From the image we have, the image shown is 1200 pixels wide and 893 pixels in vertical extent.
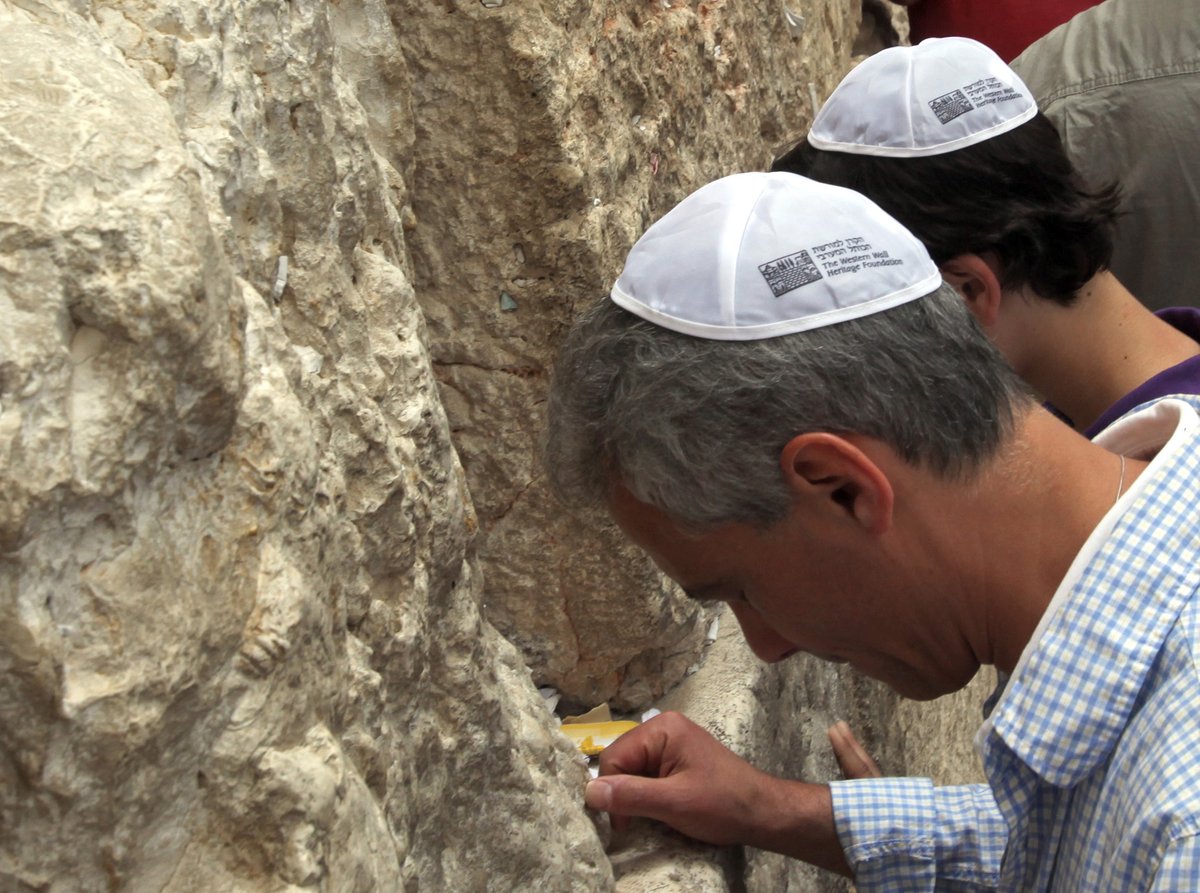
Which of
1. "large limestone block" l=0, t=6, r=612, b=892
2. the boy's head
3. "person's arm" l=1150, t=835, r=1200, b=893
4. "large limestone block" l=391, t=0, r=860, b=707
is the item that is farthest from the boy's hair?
"person's arm" l=1150, t=835, r=1200, b=893

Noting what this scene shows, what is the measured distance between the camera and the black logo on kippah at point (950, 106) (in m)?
1.49

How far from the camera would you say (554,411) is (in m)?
1.07

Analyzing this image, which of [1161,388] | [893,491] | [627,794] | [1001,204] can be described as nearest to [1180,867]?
[893,491]

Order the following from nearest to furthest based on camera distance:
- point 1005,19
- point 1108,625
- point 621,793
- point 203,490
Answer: point 203,490 → point 1108,625 → point 621,793 → point 1005,19

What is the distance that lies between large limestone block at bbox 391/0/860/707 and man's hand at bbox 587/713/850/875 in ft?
1.00

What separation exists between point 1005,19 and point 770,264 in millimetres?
2295

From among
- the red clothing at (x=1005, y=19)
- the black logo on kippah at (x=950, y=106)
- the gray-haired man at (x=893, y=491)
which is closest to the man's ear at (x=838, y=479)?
the gray-haired man at (x=893, y=491)

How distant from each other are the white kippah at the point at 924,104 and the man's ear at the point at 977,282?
0.45 ft

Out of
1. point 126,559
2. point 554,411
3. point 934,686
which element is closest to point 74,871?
point 126,559

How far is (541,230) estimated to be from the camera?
145 centimetres

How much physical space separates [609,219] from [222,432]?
849mm

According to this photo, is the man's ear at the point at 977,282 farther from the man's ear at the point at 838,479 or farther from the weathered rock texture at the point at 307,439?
the man's ear at the point at 838,479

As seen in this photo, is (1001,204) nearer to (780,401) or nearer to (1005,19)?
(780,401)

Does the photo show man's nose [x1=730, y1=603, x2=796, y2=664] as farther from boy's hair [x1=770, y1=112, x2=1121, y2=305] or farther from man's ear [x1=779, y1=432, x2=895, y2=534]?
boy's hair [x1=770, y1=112, x2=1121, y2=305]
